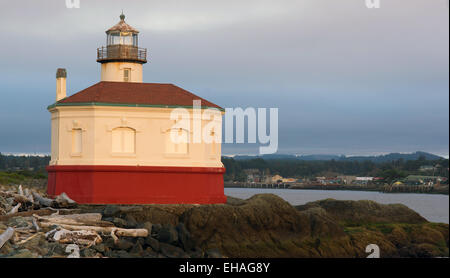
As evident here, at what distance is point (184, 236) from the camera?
23281 mm

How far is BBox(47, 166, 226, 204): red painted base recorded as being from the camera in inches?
1036

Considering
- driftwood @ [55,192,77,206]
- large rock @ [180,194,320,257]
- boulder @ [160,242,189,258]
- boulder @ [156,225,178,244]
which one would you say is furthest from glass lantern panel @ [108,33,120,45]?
boulder @ [160,242,189,258]

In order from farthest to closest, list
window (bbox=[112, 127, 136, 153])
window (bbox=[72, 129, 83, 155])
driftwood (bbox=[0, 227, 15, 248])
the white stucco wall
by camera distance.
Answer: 1. window (bbox=[72, 129, 83, 155])
2. window (bbox=[112, 127, 136, 153])
3. the white stucco wall
4. driftwood (bbox=[0, 227, 15, 248])

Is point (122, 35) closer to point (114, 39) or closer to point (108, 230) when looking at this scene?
point (114, 39)

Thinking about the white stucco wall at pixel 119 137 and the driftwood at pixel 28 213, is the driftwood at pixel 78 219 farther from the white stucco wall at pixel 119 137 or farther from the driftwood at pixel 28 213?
the white stucco wall at pixel 119 137

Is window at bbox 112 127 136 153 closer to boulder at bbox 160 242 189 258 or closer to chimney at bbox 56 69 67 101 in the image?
chimney at bbox 56 69 67 101

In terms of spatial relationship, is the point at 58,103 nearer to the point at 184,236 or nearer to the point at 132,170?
the point at 132,170

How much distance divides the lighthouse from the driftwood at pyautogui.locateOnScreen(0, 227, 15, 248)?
6640 millimetres

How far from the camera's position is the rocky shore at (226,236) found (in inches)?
821

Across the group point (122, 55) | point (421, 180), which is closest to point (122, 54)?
point (122, 55)

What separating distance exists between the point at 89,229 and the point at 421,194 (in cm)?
8369

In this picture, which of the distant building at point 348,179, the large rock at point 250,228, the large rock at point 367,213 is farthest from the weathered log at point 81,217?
the distant building at point 348,179
